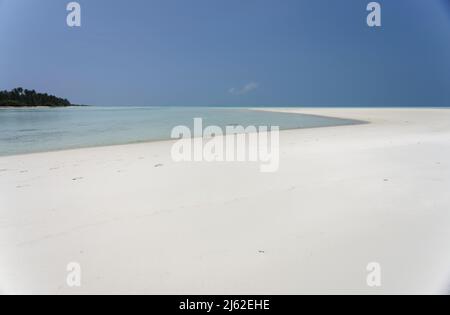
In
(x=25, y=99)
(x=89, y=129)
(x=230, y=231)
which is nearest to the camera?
(x=230, y=231)

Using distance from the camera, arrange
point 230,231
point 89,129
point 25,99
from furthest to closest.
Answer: point 25,99 → point 89,129 → point 230,231

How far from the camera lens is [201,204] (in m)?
2.44

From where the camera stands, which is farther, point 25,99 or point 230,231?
point 25,99

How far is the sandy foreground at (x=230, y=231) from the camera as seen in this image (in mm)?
1464

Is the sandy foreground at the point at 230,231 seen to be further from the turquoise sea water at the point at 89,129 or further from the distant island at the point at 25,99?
the distant island at the point at 25,99

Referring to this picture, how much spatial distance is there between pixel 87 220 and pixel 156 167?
1.79 metres

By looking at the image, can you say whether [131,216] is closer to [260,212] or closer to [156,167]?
[260,212]

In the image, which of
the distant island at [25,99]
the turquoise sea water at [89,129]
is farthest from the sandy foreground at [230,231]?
the distant island at [25,99]

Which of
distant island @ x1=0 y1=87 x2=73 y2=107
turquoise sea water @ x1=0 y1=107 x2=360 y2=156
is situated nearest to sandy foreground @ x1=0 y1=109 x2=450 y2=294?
turquoise sea water @ x1=0 y1=107 x2=360 y2=156

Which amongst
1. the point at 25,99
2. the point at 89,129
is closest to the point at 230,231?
the point at 89,129

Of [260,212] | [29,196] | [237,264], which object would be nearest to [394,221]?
[260,212]

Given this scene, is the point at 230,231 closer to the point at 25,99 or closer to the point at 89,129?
the point at 89,129

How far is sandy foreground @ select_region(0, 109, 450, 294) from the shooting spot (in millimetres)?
1464

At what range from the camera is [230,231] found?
1926 millimetres
